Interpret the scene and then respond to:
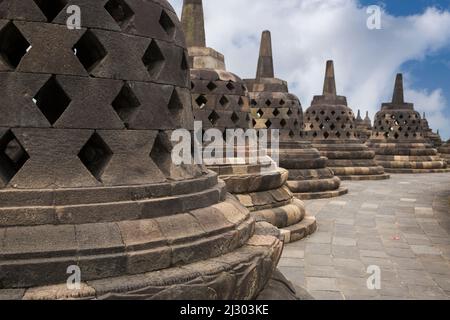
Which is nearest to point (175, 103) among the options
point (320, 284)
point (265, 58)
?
point (320, 284)

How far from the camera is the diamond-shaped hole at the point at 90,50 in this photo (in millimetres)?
2703

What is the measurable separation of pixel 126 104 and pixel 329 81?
51.1 feet

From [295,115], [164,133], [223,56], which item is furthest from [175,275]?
[295,115]

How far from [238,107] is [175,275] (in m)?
5.40

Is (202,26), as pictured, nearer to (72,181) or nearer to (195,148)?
(195,148)

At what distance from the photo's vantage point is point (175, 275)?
2.52 meters

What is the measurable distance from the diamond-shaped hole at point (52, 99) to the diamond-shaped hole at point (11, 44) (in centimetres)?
23

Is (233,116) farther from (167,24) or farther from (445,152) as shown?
(445,152)

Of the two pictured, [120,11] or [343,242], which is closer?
[120,11]

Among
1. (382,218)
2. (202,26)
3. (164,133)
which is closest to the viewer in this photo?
(164,133)

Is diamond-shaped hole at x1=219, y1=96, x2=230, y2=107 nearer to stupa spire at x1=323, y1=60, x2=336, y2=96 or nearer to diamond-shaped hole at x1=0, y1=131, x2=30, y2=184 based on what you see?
diamond-shaped hole at x1=0, y1=131, x2=30, y2=184

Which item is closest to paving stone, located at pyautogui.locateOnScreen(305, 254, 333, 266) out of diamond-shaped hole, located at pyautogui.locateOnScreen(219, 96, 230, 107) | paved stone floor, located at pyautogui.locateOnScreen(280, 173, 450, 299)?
paved stone floor, located at pyautogui.locateOnScreen(280, 173, 450, 299)

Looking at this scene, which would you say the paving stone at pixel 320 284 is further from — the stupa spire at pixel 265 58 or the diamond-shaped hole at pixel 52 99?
the stupa spire at pixel 265 58

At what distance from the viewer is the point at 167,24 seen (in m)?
3.24
